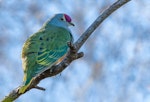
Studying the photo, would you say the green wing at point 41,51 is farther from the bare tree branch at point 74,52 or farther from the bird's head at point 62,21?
the bird's head at point 62,21

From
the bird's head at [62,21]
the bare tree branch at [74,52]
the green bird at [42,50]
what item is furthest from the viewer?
the bird's head at [62,21]

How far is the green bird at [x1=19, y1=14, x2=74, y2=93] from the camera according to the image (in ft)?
8.55

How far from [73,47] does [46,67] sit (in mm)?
544

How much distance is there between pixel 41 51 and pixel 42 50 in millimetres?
27

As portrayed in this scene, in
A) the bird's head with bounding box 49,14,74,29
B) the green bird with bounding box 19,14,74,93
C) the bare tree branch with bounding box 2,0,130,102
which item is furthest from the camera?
the bird's head with bounding box 49,14,74,29

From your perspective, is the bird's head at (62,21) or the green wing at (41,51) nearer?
the green wing at (41,51)

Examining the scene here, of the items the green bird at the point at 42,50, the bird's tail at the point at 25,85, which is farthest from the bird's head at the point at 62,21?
the bird's tail at the point at 25,85

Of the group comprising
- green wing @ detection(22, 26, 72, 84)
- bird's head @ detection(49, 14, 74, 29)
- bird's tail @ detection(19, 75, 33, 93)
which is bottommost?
bird's tail @ detection(19, 75, 33, 93)

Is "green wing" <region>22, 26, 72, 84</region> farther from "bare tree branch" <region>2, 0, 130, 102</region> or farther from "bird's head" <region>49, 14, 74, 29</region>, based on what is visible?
"bird's head" <region>49, 14, 74, 29</region>

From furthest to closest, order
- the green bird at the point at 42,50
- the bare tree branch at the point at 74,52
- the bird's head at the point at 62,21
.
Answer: the bird's head at the point at 62,21 → the green bird at the point at 42,50 → the bare tree branch at the point at 74,52

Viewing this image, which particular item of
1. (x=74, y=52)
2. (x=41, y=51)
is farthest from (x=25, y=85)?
(x=41, y=51)

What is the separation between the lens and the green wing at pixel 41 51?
264 cm

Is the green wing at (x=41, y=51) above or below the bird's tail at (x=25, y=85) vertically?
above

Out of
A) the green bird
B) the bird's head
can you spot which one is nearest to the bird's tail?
the green bird
